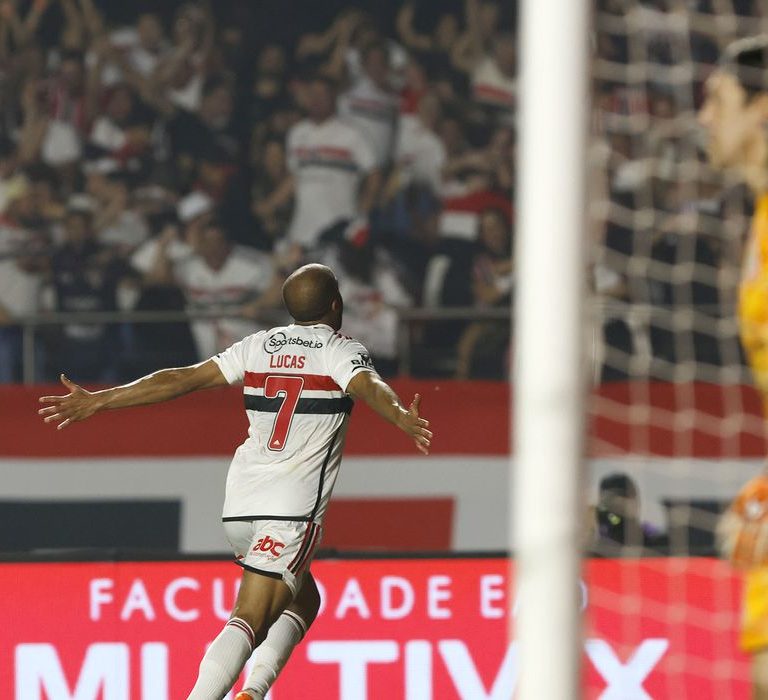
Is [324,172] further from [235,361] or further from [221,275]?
[235,361]

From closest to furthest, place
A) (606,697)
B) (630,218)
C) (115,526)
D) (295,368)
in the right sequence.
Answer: (295,368) < (606,697) < (115,526) < (630,218)

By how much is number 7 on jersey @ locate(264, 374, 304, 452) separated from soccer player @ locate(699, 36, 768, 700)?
2546mm

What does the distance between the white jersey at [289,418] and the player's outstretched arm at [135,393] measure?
0.35ft

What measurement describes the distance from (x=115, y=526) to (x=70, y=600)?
74.4 inches

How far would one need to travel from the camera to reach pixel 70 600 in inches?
274

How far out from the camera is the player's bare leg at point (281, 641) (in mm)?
5945

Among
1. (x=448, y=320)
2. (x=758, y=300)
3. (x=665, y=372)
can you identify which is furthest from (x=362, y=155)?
(x=758, y=300)

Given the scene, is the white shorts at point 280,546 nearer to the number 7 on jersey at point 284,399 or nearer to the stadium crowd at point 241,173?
the number 7 on jersey at point 284,399

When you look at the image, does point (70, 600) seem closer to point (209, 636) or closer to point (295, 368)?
point (209, 636)

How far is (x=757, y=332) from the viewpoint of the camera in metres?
3.56

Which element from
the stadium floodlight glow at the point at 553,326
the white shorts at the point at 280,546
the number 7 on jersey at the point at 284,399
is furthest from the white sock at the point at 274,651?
the stadium floodlight glow at the point at 553,326

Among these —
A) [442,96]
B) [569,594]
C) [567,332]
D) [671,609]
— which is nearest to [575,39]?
[567,332]

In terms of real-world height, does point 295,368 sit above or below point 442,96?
below

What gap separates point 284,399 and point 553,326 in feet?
9.29
